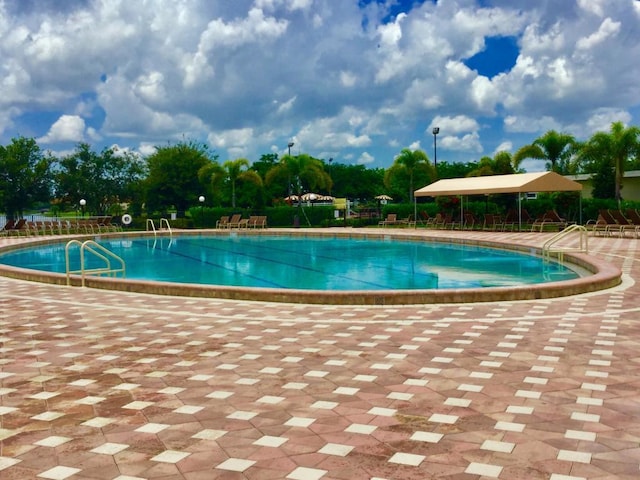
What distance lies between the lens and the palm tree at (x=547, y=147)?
34.5m

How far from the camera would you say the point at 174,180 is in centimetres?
4628

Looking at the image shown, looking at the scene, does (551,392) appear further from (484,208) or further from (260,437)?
(484,208)

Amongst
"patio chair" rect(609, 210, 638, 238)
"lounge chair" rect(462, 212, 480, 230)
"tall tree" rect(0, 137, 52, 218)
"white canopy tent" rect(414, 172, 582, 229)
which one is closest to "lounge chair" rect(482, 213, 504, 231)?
"lounge chair" rect(462, 212, 480, 230)

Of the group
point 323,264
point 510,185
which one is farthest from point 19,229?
point 510,185

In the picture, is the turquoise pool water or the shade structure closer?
the turquoise pool water

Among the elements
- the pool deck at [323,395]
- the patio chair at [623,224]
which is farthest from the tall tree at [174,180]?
the pool deck at [323,395]

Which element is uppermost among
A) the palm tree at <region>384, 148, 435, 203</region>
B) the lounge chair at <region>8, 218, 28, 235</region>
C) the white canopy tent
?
the palm tree at <region>384, 148, 435, 203</region>

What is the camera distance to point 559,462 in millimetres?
3340

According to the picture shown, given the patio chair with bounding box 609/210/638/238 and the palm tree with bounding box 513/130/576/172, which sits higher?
the palm tree with bounding box 513/130/576/172

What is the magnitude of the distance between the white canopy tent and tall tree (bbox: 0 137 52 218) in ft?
102

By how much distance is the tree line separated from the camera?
108ft

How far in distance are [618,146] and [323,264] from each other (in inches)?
788

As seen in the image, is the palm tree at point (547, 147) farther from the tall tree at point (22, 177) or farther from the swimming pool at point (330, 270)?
the tall tree at point (22, 177)

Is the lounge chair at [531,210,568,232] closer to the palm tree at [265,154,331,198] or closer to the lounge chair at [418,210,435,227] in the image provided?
the lounge chair at [418,210,435,227]
